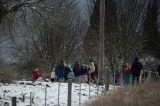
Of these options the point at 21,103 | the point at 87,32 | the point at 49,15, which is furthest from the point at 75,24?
the point at 21,103

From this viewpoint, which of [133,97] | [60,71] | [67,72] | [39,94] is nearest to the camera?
[133,97]

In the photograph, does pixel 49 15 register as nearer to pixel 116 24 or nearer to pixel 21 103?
pixel 21 103

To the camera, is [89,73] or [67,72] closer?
[67,72]

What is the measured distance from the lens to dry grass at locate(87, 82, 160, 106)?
48.1ft

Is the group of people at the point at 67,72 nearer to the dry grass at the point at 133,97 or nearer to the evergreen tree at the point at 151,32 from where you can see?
the dry grass at the point at 133,97

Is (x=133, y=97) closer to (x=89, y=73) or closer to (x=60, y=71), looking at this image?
(x=89, y=73)

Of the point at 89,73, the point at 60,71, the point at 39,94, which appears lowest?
the point at 39,94

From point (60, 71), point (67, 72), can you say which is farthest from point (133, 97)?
point (60, 71)

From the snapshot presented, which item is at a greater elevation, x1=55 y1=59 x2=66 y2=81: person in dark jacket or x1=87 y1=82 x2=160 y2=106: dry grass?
x1=55 y1=59 x2=66 y2=81: person in dark jacket

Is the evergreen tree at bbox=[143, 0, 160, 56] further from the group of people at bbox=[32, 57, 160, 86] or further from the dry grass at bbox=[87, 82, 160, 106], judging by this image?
the dry grass at bbox=[87, 82, 160, 106]

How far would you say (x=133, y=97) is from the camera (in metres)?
15.8

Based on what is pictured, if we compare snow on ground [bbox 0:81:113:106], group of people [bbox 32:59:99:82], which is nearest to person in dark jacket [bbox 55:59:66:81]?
group of people [bbox 32:59:99:82]

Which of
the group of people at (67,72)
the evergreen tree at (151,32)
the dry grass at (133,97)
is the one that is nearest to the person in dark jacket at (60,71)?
the group of people at (67,72)

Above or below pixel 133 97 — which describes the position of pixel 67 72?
above
